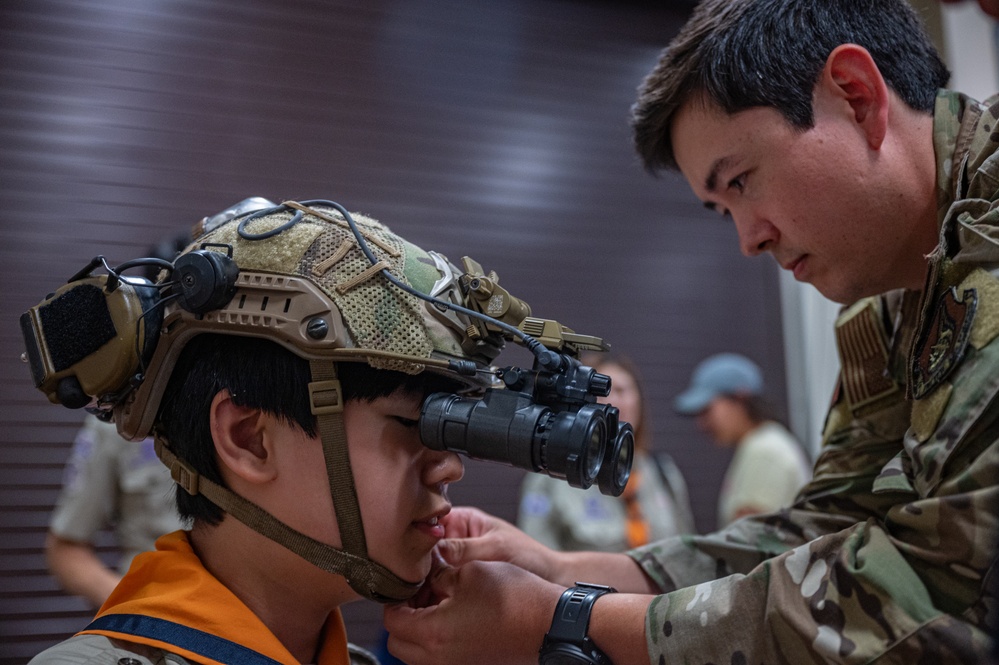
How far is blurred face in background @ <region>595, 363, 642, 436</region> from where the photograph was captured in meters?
3.65

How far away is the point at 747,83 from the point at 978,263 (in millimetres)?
562

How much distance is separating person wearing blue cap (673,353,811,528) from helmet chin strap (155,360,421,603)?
2.72m

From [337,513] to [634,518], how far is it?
8.19 ft

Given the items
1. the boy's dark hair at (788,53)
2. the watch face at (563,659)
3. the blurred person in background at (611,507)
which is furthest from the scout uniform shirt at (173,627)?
the blurred person in background at (611,507)

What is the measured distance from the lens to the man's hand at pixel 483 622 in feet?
4.59

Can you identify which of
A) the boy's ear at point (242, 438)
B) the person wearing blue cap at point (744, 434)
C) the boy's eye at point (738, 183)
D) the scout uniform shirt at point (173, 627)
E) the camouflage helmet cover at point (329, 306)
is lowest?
the person wearing blue cap at point (744, 434)

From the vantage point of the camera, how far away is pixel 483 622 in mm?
1400

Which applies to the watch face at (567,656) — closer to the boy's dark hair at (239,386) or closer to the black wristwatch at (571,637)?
the black wristwatch at (571,637)

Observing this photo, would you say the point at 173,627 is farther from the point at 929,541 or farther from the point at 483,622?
the point at 929,541

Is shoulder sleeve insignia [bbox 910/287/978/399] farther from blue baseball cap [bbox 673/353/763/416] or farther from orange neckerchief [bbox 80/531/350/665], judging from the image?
blue baseball cap [bbox 673/353/763/416]

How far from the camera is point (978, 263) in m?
1.31

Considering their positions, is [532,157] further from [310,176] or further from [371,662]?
[371,662]

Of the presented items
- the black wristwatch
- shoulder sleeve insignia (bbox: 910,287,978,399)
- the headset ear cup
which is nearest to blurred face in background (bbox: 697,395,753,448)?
shoulder sleeve insignia (bbox: 910,287,978,399)

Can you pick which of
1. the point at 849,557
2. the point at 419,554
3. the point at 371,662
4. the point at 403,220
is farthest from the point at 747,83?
the point at 403,220
